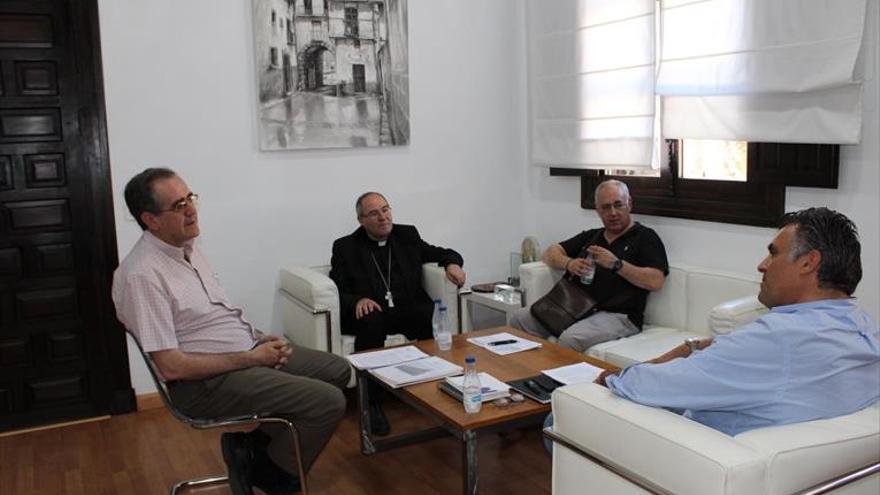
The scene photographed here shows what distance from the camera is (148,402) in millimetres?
4445

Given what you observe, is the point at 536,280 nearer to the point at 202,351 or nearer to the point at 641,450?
the point at 202,351

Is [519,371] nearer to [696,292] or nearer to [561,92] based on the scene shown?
[696,292]

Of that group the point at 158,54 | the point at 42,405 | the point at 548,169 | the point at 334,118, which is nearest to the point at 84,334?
the point at 42,405

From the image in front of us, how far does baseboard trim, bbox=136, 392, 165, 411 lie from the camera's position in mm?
4426

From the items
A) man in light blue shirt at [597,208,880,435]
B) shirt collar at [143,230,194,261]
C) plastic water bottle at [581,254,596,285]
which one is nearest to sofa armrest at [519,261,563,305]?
plastic water bottle at [581,254,596,285]

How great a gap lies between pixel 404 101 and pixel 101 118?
183 centimetres

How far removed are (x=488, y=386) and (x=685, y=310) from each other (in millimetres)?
1599

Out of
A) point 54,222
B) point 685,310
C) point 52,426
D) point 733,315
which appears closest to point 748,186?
point 685,310

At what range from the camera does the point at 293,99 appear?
462 centimetres

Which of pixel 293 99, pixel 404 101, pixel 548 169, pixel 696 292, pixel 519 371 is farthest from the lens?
pixel 548 169

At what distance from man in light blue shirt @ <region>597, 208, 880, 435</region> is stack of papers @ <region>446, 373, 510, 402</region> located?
886 millimetres

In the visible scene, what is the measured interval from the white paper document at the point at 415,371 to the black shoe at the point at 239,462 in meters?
0.60

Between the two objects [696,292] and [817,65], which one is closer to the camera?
[817,65]

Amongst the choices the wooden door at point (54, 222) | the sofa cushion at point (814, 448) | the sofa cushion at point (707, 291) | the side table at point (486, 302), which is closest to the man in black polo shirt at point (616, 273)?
the sofa cushion at point (707, 291)
